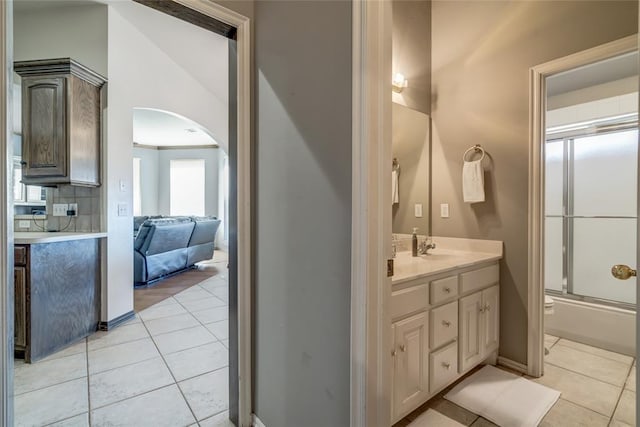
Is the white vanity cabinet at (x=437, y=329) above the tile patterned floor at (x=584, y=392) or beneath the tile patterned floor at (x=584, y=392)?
above

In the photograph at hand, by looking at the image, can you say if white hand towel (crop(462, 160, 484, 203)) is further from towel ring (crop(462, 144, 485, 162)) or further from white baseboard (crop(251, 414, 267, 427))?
white baseboard (crop(251, 414, 267, 427))

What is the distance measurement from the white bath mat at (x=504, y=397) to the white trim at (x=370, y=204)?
3.70ft

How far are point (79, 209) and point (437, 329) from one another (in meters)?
3.33

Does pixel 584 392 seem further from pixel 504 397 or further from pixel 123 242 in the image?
pixel 123 242

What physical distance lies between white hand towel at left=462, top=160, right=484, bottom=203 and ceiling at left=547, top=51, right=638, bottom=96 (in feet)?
3.87

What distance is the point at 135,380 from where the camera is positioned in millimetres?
1955

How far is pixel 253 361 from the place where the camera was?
149cm

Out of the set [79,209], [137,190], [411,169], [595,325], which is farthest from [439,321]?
[137,190]

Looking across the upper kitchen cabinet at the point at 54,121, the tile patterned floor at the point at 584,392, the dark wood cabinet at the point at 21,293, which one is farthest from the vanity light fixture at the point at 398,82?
the dark wood cabinet at the point at 21,293

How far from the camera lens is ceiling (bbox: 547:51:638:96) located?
2.50 meters

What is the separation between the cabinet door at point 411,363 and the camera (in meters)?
1.36

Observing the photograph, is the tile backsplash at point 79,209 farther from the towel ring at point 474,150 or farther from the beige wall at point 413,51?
the towel ring at point 474,150

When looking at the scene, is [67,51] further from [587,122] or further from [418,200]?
[587,122]

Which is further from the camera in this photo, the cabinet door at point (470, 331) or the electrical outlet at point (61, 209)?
the electrical outlet at point (61, 209)
